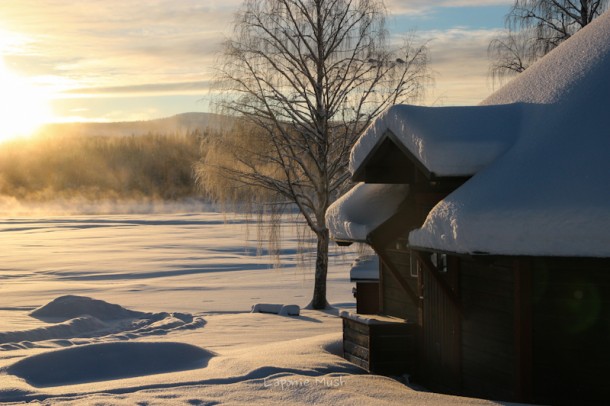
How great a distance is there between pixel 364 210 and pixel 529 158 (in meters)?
3.34

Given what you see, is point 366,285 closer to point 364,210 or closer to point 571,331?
point 364,210

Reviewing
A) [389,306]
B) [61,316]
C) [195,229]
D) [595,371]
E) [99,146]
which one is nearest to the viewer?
[595,371]

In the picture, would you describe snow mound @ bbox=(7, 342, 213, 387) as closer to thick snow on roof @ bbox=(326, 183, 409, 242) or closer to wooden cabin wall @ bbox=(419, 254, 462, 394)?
thick snow on roof @ bbox=(326, 183, 409, 242)

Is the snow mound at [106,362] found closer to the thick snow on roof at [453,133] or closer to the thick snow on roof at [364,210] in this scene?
the thick snow on roof at [364,210]

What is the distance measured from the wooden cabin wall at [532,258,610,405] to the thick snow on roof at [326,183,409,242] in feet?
10.0

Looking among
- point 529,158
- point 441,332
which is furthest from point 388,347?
point 529,158

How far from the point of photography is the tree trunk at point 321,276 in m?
21.4

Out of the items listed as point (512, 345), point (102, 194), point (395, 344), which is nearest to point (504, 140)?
point (512, 345)

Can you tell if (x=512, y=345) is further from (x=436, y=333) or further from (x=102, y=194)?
(x=102, y=194)

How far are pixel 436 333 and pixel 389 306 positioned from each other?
235 cm

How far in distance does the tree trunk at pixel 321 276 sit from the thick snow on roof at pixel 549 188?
1100 cm

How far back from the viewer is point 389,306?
14.2 meters

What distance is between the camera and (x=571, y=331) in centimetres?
944

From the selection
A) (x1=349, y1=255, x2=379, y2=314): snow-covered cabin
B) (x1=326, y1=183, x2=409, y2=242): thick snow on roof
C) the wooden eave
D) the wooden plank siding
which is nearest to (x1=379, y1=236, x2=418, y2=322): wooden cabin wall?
the wooden plank siding
